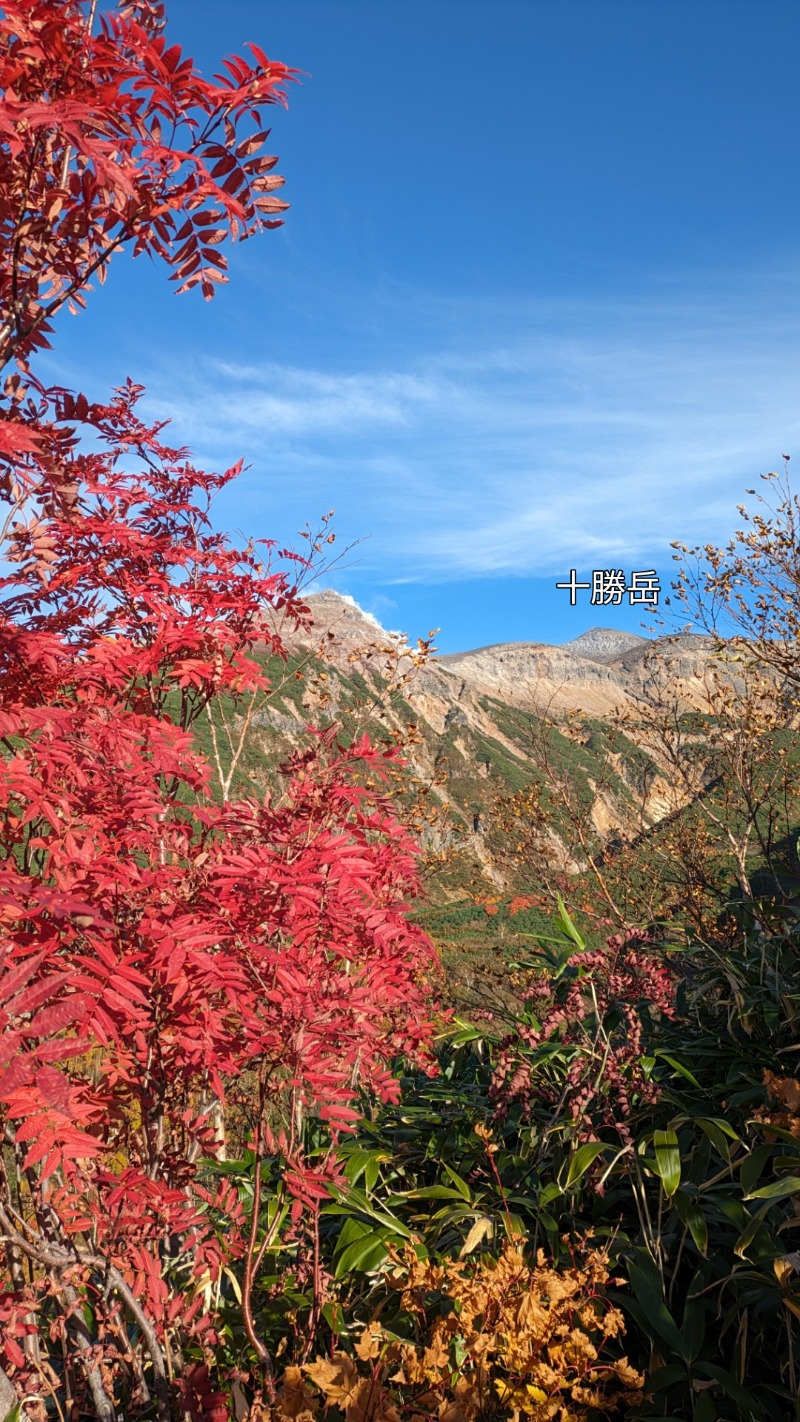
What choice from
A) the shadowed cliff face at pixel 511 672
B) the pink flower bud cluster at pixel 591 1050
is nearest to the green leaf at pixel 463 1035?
the pink flower bud cluster at pixel 591 1050

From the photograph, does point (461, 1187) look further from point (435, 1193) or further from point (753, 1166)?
point (753, 1166)

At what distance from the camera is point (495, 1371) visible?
233 cm

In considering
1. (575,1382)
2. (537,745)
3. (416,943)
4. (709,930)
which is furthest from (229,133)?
(537,745)

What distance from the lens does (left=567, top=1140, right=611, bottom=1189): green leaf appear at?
2803mm

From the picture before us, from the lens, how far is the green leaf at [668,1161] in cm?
259

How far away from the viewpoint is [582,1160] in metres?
2.82

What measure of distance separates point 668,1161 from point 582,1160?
A: 319 millimetres

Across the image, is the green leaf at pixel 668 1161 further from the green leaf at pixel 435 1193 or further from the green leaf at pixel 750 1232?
the green leaf at pixel 435 1193

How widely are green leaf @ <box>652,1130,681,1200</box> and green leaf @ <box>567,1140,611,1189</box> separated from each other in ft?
0.70

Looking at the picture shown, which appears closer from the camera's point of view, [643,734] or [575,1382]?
[575,1382]

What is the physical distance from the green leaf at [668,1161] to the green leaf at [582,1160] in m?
0.21

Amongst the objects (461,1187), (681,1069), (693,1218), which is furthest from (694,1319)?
(681,1069)

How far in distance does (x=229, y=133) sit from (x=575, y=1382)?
11.2ft

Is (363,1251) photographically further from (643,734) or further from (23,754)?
(643,734)
